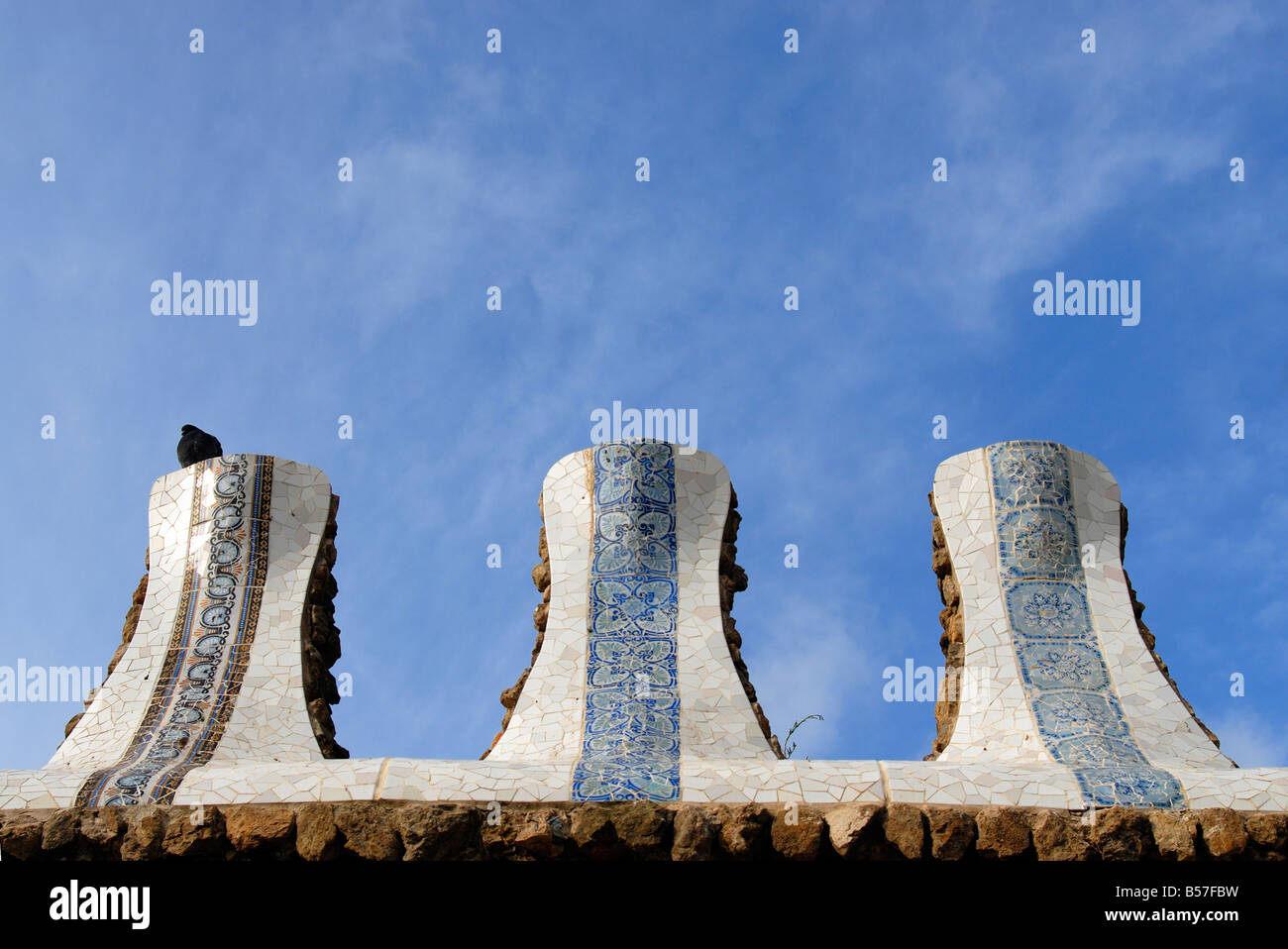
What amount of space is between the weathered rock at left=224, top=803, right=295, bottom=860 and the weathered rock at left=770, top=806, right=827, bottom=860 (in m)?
2.11

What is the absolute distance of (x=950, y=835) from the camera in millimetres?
6219

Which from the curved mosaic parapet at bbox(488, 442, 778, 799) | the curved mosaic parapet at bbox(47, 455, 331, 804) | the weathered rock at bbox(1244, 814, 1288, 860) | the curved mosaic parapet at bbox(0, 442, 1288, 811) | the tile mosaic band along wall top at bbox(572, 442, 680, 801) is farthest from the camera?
the curved mosaic parapet at bbox(47, 455, 331, 804)

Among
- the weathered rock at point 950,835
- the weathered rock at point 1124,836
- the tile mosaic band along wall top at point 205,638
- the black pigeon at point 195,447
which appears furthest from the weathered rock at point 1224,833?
the black pigeon at point 195,447

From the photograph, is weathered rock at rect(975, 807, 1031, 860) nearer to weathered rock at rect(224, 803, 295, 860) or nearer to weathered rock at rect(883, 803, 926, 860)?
weathered rock at rect(883, 803, 926, 860)

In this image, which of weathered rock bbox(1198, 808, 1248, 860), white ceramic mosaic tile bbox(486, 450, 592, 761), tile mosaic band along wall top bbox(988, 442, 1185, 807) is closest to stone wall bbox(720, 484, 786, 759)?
white ceramic mosaic tile bbox(486, 450, 592, 761)

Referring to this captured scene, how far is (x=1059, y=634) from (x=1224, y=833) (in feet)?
6.34

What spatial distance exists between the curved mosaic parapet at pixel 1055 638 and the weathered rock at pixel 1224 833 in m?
0.31

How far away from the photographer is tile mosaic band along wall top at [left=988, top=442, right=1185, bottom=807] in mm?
6801

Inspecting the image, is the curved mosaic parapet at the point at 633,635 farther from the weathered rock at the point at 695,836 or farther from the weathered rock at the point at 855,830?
the weathered rock at the point at 855,830

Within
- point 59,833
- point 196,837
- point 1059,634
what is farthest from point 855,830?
point 59,833

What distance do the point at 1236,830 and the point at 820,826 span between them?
1.81 metres

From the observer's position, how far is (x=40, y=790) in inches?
263
